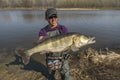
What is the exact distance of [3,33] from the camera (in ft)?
49.5

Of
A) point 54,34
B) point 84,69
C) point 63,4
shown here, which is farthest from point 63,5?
point 54,34

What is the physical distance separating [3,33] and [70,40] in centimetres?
1064

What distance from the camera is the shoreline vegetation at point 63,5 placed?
130ft

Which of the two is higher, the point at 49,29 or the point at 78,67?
the point at 49,29

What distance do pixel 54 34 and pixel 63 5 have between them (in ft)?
119

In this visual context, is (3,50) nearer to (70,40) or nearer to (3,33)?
(3,33)

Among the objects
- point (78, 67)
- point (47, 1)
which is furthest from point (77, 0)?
point (78, 67)

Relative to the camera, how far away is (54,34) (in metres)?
5.58

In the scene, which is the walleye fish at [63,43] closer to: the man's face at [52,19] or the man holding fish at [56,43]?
the man holding fish at [56,43]

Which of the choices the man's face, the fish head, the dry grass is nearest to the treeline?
the dry grass

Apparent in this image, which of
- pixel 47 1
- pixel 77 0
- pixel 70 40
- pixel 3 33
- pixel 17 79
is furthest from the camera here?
pixel 47 1

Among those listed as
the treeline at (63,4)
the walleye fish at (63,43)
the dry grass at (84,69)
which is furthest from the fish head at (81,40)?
the treeline at (63,4)

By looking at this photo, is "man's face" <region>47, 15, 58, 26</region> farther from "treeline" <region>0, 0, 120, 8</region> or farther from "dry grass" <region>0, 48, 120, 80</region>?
"treeline" <region>0, 0, 120, 8</region>

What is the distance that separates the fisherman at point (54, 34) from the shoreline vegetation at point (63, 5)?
33.4 m
